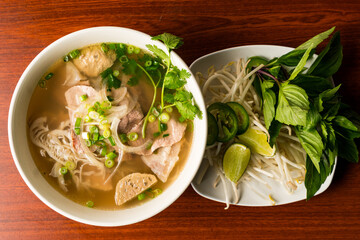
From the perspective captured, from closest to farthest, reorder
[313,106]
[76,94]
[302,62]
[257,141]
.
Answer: [302,62]
[313,106]
[76,94]
[257,141]

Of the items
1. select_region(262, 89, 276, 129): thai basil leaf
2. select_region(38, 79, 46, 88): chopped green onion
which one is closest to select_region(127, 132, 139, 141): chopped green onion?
select_region(38, 79, 46, 88): chopped green onion

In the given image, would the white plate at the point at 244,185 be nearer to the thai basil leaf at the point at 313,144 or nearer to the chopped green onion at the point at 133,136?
the thai basil leaf at the point at 313,144

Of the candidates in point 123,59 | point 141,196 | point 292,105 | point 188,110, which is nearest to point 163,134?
point 188,110

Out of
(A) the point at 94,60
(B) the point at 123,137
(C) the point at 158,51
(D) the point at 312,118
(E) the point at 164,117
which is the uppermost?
(C) the point at 158,51

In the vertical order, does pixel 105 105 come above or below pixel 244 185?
above

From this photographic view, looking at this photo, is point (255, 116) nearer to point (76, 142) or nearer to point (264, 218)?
point (264, 218)

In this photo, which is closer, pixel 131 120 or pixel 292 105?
pixel 292 105

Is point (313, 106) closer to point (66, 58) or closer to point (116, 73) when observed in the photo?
point (116, 73)

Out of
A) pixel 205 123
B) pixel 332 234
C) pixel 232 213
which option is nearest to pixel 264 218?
pixel 232 213
